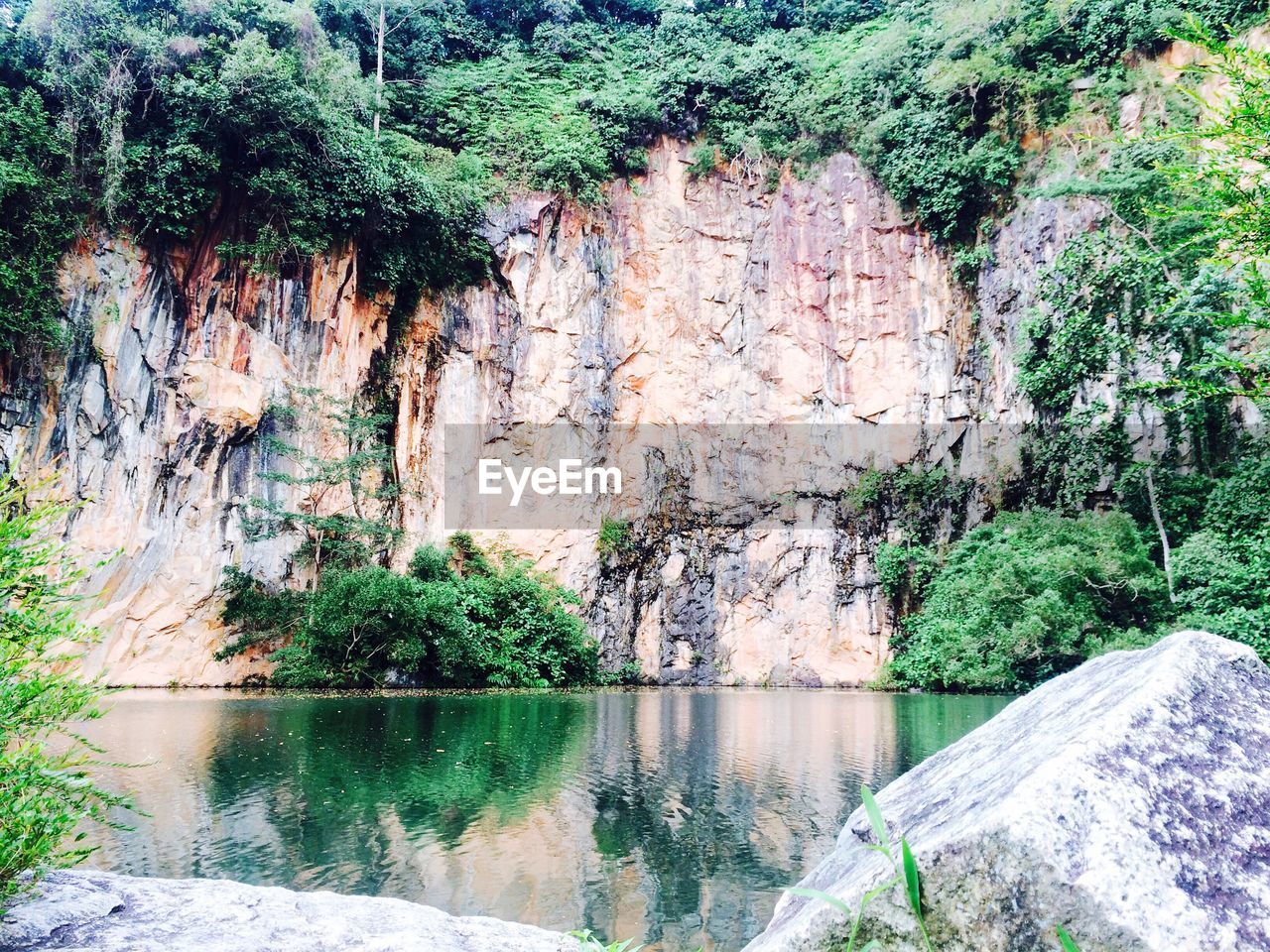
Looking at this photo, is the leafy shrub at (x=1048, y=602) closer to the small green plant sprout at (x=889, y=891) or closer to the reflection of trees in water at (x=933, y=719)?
the reflection of trees in water at (x=933, y=719)

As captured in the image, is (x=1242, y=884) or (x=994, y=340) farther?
(x=994, y=340)

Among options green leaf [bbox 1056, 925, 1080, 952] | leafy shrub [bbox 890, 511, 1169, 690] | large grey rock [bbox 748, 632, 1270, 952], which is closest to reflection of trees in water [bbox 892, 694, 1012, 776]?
leafy shrub [bbox 890, 511, 1169, 690]

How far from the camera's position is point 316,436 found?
17.7 m

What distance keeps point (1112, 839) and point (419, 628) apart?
50.0ft

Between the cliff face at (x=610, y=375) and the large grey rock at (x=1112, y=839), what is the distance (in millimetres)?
16972

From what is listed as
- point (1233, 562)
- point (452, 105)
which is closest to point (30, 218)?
point (452, 105)

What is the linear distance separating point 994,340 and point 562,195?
1208 centimetres

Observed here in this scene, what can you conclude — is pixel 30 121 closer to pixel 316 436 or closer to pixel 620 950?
pixel 316 436

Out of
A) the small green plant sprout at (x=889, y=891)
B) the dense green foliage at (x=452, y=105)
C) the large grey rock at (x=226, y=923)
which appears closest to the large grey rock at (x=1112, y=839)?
the small green plant sprout at (x=889, y=891)

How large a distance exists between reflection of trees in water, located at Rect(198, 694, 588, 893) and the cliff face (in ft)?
24.0

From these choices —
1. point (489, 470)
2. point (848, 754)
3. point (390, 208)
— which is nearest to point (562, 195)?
point (390, 208)

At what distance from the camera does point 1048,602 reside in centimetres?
1427

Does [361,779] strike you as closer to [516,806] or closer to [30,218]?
[516,806]

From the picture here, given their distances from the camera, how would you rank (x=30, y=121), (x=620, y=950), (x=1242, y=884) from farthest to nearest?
1. (x=30, y=121)
2. (x=620, y=950)
3. (x=1242, y=884)
